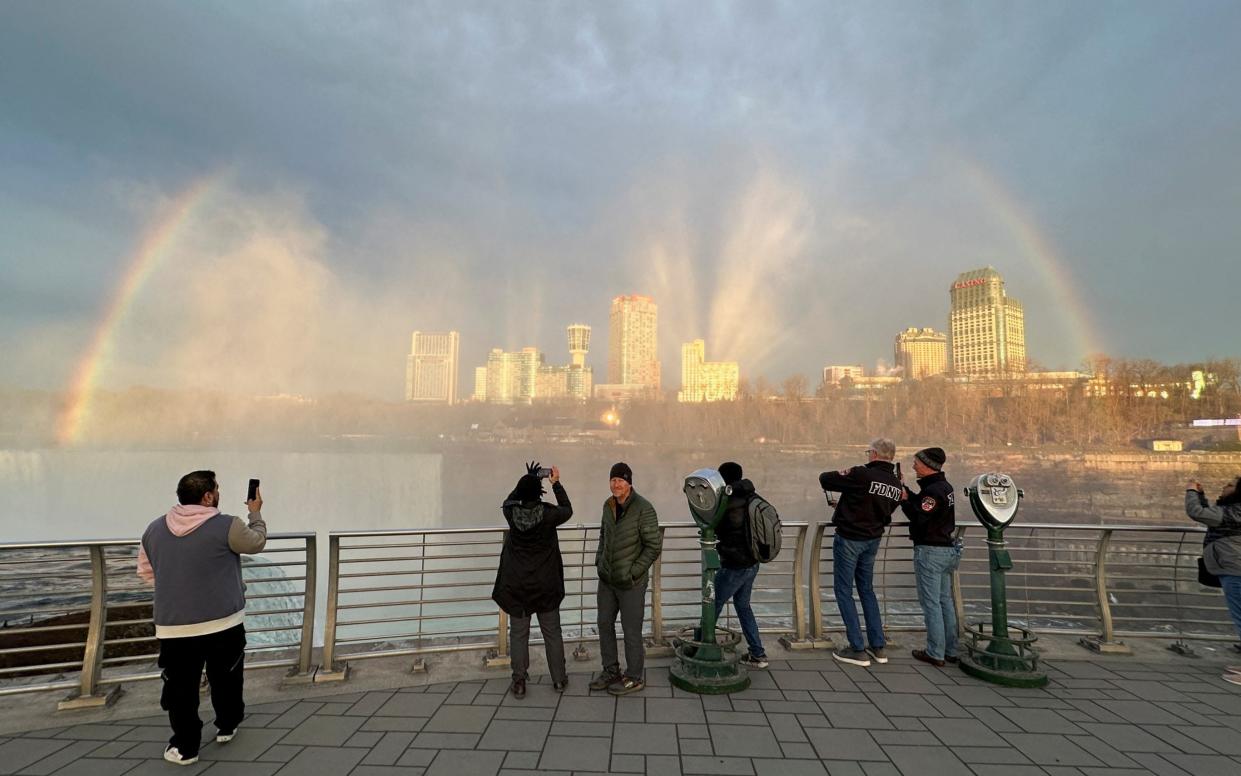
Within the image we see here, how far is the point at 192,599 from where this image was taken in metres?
3.54

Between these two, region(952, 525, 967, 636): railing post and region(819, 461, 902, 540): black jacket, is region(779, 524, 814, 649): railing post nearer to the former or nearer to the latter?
region(819, 461, 902, 540): black jacket

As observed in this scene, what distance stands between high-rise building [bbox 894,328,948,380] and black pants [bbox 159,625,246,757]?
19058 cm

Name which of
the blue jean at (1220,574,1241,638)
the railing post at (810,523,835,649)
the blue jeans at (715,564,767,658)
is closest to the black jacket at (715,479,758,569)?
the blue jeans at (715,564,767,658)

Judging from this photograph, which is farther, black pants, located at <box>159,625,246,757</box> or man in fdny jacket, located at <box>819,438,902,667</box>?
man in fdny jacket, located at <box>819,438,902,667</box>

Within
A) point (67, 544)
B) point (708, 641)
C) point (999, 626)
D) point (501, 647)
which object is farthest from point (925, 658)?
point (67, 544)

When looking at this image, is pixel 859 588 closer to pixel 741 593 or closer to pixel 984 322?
pixel 741 593

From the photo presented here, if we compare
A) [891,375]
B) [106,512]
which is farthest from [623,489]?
[891,375]

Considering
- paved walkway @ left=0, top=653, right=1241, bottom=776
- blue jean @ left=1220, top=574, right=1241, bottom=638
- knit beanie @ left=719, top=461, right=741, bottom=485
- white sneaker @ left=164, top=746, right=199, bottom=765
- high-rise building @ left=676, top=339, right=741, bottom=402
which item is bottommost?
paved walkway @ left=0, top=653, right=1241, bottom=776

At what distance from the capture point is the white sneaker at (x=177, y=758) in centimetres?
350

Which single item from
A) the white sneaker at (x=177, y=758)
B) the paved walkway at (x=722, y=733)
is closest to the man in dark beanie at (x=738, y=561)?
the paved walkway at (x=722, y=733)

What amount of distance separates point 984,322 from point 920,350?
33.8 metres

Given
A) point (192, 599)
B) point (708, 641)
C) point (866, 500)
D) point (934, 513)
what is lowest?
point (708, 641)

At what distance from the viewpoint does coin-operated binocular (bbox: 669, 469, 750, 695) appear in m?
4.52

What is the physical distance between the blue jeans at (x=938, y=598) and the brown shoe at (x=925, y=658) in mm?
31
